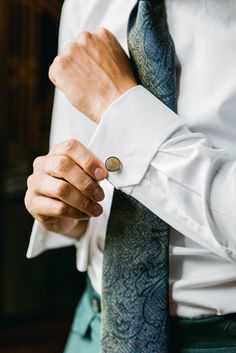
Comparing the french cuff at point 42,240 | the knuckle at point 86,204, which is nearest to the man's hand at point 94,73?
the knuckle at point 86,204

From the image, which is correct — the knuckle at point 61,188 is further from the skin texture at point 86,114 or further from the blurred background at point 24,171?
the blurred background at point 24,171

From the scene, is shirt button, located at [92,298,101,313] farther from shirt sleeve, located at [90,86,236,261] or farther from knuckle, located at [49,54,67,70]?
knuckle, located at [49,54,67,70]

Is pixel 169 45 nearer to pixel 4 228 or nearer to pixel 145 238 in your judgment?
pixel 145 238

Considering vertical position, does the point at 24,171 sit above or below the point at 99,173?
below

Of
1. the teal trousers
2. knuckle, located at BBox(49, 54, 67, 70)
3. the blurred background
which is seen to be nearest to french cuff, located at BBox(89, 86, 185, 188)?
knuckle, located at BBox(49, 54, 67, 70)

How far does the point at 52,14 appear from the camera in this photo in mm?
2568

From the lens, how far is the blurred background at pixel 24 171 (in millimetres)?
2568

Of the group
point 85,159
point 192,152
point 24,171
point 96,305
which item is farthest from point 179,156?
point 24,171

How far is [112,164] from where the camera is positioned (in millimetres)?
794

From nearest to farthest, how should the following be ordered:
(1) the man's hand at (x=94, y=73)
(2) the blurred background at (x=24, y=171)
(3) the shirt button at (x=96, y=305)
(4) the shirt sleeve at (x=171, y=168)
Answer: (4) the shirt sleeve at (x=171, y=168) < (1) the man's hand at (x=94, y=73) < (3) the shirt button at (x=96, y=305) < (2) the blurred background at (x=24, y=171)

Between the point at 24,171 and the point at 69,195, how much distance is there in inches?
76.8

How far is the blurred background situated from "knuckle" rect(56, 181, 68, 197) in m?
1.82

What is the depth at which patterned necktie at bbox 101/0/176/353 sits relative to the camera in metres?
0.82

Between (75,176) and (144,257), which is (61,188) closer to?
(75,176)
